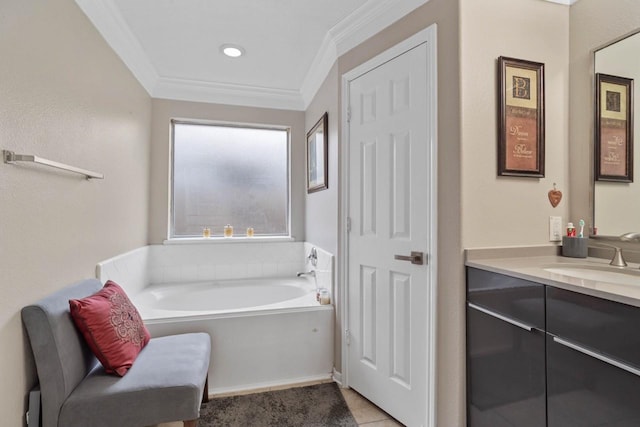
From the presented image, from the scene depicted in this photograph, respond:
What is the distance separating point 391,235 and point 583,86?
4.13 ft

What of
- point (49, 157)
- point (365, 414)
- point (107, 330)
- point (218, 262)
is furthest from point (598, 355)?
point (218, 262)

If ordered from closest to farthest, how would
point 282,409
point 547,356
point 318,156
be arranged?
point 547,356
point 282,409
point 318,156

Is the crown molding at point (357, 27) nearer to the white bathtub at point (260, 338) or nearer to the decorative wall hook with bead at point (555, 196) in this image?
the decorative wall hook with bead at point (555, 196)

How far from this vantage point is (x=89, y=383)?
4.53ft

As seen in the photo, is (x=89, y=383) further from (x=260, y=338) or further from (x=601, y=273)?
(x=601, y=273)

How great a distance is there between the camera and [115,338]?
1485 millimetres

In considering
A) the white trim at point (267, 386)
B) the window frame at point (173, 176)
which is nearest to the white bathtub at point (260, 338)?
the white trim at point (267, 386)

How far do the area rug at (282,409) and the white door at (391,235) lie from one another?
22 centimetres

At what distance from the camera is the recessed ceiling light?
2.41 meters

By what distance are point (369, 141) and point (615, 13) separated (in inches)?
52.0

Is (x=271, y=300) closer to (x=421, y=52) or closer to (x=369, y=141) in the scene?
(x=369, y=141)

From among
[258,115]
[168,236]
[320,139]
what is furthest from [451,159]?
[168,236]

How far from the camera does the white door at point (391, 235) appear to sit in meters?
1.65

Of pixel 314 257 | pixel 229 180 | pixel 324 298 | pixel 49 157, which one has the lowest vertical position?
pixel 324 298
